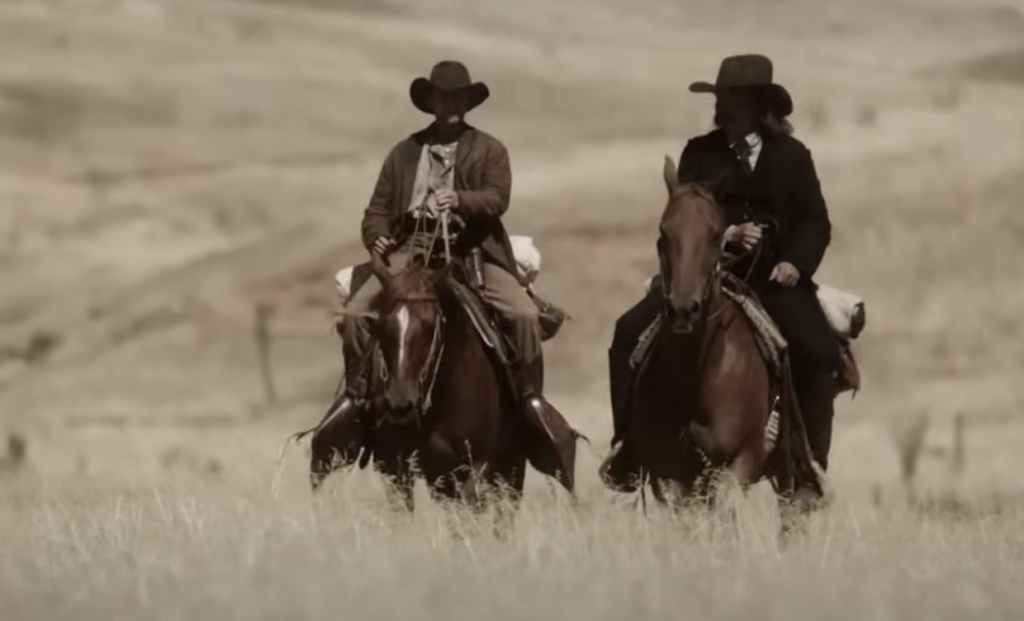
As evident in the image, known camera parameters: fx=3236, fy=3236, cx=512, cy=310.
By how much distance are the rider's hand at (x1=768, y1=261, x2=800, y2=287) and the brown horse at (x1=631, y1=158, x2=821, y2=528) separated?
0.69ft

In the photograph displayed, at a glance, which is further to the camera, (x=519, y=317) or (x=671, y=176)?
(x=519, y=317)

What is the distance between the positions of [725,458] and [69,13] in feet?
152

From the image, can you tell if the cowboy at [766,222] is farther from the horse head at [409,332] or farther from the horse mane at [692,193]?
the horse head at [409,332]

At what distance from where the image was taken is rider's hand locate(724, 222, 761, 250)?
15.7 m

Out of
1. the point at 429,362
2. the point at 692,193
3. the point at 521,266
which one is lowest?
the point at 429,362

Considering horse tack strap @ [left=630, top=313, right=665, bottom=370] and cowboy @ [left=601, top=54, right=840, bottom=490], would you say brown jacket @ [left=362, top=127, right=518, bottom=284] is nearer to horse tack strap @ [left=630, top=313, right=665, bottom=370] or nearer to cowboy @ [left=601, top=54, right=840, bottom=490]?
cowboy @ [left=601, top=54, right=840, bottom=490]

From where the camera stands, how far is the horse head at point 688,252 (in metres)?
14.7

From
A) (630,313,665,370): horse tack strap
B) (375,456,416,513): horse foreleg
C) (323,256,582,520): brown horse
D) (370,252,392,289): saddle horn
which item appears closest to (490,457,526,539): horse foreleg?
(323,256,582,520): brown horse

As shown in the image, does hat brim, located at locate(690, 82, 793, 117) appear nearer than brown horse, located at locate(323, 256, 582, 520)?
No

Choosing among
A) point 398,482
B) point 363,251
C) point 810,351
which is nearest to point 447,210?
point 398,482

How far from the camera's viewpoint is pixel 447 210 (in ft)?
53.9

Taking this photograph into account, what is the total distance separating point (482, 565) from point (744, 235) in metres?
2.82

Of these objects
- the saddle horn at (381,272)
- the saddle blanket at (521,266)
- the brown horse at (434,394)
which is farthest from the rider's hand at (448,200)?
the saddle blanket at (521,266)

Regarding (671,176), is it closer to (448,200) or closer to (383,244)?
(448,200)
